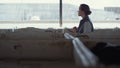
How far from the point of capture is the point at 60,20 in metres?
5.66

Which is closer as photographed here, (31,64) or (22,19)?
(31,64)

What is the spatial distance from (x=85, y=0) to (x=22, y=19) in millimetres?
1440

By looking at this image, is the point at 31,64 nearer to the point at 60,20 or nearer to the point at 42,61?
the point at 42,61

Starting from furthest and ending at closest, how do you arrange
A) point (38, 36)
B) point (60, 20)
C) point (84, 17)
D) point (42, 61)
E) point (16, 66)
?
point (60, 20) < point (84, 17) < point (38, 36) < point (42, 61) < point (16, 66)

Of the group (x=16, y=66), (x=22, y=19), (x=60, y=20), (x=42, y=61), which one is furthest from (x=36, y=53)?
(x=22, y=19)

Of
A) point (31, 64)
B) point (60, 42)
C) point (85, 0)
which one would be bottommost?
point (31, 64)

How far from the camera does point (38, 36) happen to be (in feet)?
8.64

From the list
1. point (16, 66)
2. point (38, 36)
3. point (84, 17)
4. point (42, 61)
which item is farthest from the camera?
point (84, 17)

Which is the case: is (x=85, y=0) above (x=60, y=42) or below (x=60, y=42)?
above

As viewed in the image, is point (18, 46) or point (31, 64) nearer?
point (31, 64)

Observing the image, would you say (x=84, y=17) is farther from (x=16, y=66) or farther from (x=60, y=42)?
(x=16, y=66)

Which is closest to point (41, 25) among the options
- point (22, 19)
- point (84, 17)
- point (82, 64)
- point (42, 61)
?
point (22, 19)

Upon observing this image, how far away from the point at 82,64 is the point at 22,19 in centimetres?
490

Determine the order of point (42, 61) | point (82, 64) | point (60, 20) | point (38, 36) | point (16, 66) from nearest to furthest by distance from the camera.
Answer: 1. point (82, 64)
2. point (16, 66)
3. point (42, 61)
4. point (38, 36)
5. point (60, 20)
